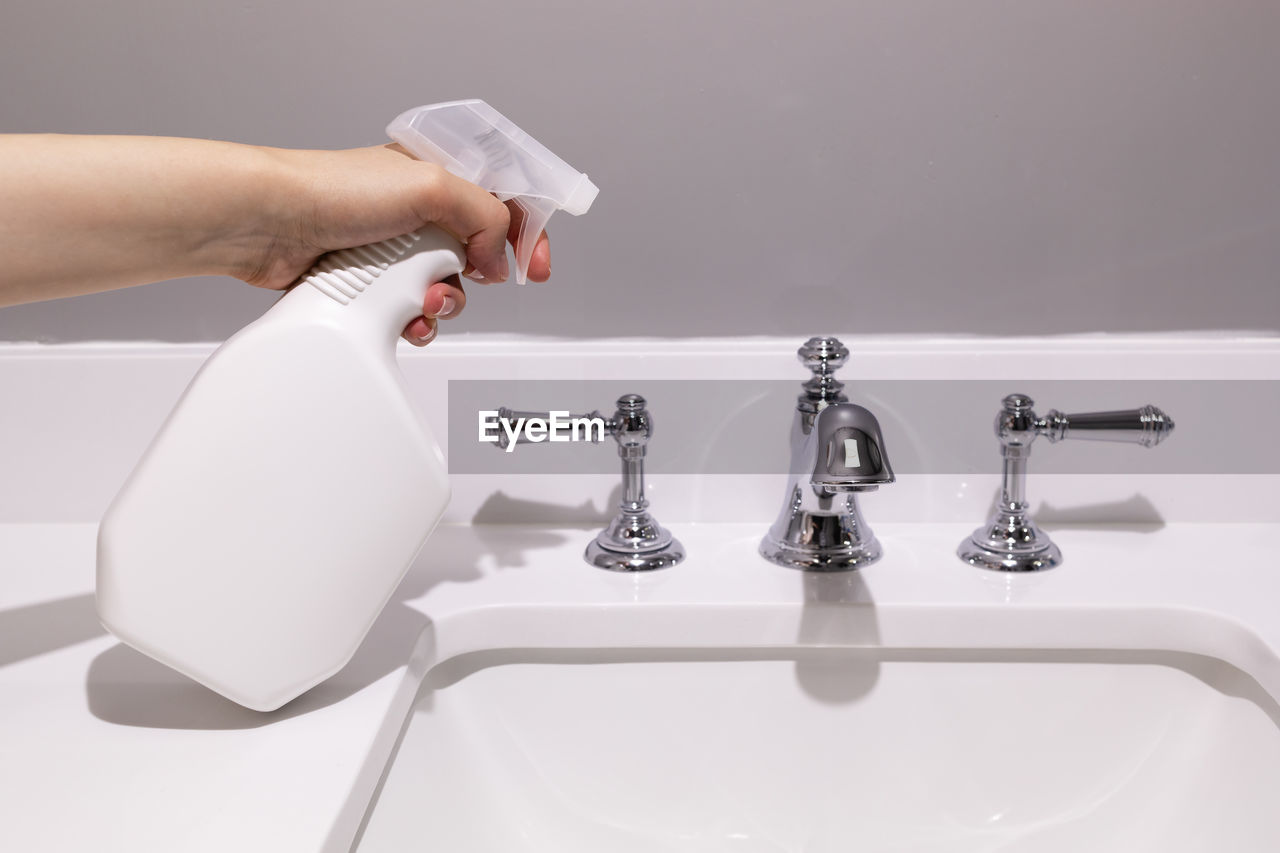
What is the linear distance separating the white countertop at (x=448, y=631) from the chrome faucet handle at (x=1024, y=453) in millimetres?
15

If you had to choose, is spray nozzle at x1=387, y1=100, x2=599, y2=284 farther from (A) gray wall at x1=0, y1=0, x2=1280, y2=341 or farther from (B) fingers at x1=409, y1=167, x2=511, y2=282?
(A) gray wall at x1=0, y1=0, x2=1280, y2=341

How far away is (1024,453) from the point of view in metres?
0.57

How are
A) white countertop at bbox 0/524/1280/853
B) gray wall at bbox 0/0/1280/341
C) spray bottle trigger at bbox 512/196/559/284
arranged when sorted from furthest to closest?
gray wall at bbox 0/0/1280/341, spray bottle trigger at bbox 512/196/559/284, white countertop at bbox 0/524/1280/853

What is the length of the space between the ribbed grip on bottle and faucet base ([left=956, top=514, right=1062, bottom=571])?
1.24ft

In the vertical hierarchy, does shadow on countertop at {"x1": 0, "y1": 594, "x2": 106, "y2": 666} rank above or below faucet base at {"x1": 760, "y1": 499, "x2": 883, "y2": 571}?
below

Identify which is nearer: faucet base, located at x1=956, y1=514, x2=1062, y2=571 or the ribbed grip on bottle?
the ribbed grip on bottle

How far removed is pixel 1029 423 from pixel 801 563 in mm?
159

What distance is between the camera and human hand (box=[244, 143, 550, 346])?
1.39ft

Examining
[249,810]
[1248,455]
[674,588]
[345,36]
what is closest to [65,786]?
[249,810]

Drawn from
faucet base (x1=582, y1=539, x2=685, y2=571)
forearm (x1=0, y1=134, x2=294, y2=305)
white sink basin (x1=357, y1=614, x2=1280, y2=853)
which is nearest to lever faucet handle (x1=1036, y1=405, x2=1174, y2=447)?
white sink basin (x1=357, y1=614, x2=1280, y2=853)

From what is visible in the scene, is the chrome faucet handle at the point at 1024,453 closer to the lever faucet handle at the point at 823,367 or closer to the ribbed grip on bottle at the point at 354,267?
the lever faucet handle at the point at 823,367

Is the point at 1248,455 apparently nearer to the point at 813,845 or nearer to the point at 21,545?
the point at 813,845

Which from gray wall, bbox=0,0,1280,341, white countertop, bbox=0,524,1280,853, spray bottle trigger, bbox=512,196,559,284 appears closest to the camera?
white countertop, bbox=0,524,1280,853

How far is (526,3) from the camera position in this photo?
59 centimetres
